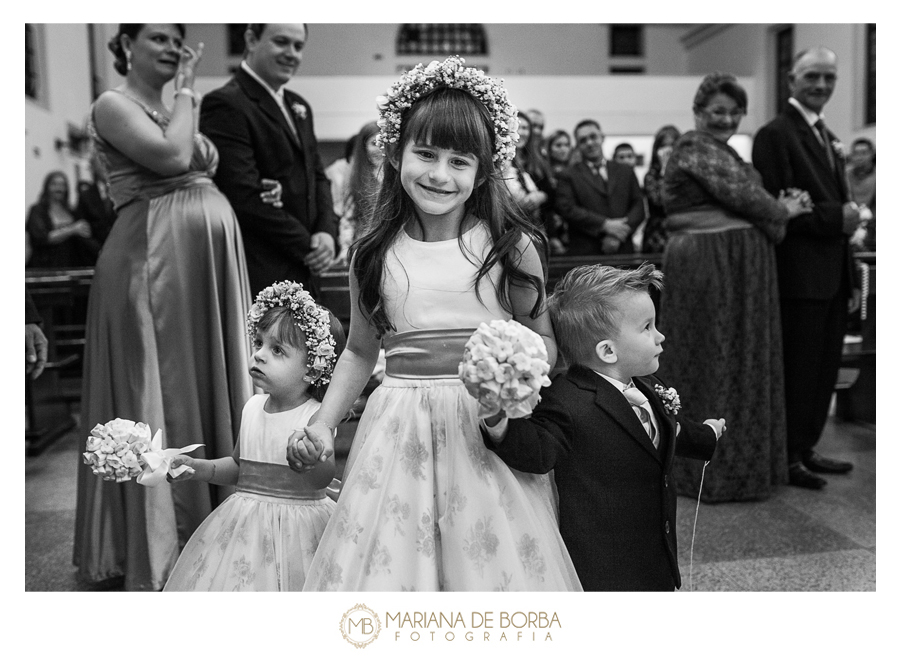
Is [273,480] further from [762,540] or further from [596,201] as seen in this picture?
[596,201]

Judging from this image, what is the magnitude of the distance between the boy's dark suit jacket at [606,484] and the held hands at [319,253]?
1077 mm

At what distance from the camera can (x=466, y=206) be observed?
1811mm

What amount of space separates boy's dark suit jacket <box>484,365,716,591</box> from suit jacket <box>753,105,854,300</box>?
2.35 m

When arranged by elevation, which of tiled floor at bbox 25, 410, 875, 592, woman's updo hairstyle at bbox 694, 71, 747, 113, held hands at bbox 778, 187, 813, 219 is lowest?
tiled floor at bbox 25, 410, 875, 592

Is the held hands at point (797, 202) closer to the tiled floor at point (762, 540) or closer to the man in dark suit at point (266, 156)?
the tiled floor at point (762, 540)

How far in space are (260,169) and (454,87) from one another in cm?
117

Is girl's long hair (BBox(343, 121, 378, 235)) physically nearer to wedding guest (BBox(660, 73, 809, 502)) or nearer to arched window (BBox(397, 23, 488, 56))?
wedding guest (BBox(660, 73, 809, 502))

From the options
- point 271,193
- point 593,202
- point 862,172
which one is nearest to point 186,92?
point 271,193

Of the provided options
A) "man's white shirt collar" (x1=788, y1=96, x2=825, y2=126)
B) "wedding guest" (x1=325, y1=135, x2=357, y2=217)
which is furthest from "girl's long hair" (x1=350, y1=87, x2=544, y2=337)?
"wedding guest" (x1=325, y1=135, x2=357, y2=217)

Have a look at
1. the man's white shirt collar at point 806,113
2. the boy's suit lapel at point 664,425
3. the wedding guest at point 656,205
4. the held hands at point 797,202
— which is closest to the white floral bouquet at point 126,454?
the boy's suit lapel at point 664,425

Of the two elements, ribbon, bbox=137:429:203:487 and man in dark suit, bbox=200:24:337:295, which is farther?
man in dark suit, bbox=200:24:337:295

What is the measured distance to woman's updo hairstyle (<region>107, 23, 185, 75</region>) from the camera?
8.30 feet

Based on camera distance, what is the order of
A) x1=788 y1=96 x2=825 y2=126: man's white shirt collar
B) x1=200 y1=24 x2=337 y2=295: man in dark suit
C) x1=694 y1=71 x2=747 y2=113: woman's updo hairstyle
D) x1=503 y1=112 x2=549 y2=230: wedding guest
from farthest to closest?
x1=503 y1=112 x2=549 y2=230: wedding guest < x1=788 y1=96 x2=825 y2=126: man's white shirt collar < x1=694 y1=71 x2=747 y2=113: woman's updo hairstyle < x1=200 y1=24 x2=337 y2=295: man in dark suit
